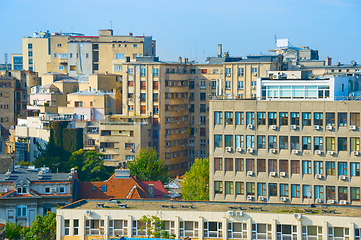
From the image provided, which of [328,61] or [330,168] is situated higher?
[328,61]

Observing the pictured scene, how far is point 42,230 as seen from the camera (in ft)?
189

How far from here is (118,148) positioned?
104875 millimetres

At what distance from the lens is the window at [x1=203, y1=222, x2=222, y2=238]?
46.2 meters

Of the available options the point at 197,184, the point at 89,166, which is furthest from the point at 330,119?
the point at 89,166

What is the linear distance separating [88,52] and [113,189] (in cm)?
7369

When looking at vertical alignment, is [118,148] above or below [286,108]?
below

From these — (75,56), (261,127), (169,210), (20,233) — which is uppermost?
(75,56)

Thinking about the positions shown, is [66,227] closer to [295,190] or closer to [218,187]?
[218,187]

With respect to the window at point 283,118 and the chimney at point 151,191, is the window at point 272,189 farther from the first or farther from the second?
the chimney at point 151,191

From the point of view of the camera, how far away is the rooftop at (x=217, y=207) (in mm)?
47469

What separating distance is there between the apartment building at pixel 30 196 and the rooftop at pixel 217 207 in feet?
59.4

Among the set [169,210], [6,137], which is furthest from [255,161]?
[6,137]

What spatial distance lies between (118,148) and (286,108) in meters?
50.5

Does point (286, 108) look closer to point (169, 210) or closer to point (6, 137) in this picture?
point (169, 210)
